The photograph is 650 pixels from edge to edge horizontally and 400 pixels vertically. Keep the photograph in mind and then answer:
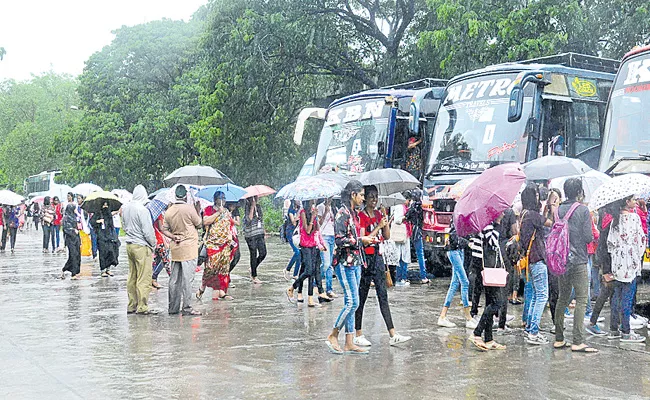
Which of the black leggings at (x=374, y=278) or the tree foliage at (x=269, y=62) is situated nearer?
the black leggings at (x=374, y=278)

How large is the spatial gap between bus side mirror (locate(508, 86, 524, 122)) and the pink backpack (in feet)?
16.4

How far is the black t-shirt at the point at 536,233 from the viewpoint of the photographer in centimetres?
823

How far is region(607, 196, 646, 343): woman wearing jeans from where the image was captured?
847cm

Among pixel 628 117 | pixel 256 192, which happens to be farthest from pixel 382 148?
pixel 628 117

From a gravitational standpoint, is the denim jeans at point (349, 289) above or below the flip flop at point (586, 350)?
above

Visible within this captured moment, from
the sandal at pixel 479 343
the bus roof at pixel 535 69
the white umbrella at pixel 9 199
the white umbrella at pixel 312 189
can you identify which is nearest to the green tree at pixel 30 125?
the white umbrella at pixel 9 199

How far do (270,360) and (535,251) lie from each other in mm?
3057

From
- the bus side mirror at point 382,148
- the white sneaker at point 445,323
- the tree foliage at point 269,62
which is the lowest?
the white sneaker at point 445,323

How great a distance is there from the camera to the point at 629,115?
462 inches

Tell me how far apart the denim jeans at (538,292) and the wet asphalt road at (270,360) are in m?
0.29

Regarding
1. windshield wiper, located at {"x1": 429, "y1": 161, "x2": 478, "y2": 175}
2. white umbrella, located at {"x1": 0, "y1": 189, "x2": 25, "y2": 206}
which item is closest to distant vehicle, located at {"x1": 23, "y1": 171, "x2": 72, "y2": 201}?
white umbrella, located at {"x1": 0, "y1": 189, "x2": 25, "y2": 206}

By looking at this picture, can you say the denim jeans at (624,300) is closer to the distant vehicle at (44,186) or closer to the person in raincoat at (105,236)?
the person in raincoat at (105,236)

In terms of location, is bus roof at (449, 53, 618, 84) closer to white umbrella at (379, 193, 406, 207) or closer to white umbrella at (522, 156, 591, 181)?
white umbrella at (522, 156, 591, 181)

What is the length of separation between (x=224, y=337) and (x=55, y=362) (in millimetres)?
1994
